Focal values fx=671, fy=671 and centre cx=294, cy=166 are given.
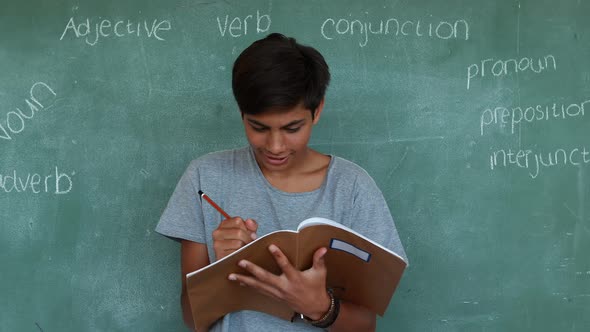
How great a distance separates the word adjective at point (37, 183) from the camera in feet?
6.37

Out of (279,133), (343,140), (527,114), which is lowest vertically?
(279,133)

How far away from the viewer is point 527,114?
2051mm

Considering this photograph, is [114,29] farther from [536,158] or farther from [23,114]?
[536,158]

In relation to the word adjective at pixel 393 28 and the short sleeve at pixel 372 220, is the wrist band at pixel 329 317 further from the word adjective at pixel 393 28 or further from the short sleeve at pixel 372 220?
the word adjective at pixel 393 28

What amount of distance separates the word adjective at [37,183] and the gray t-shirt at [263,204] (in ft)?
2.08

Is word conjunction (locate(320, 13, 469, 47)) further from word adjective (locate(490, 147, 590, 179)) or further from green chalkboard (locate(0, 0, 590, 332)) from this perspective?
word adjective (locate(490, 147, 590, 179))

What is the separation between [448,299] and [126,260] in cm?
98

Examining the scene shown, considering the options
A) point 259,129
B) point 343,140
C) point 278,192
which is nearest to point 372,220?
point 278,192

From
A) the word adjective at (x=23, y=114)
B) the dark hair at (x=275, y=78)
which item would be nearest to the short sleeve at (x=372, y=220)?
the dark hair at (x=275, y=78)

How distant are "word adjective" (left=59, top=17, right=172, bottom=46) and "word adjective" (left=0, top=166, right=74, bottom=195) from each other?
0.40 metres

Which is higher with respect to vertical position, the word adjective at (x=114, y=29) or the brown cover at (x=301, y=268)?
the word adjective at (x=114, y=29)

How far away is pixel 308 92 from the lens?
53.9 inches

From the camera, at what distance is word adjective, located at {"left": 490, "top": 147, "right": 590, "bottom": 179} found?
6.74ft

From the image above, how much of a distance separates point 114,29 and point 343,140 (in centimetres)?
75
